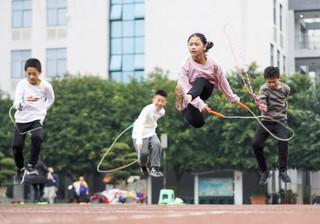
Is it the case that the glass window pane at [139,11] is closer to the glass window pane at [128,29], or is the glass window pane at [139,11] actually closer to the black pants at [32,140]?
the glass window pane at [128,29]

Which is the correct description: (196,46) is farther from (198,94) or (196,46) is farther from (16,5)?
(16,5)

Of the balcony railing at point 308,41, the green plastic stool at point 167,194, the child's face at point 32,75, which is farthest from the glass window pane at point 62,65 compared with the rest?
the child's face at point 32,75

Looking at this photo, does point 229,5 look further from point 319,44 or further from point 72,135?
point 72,135

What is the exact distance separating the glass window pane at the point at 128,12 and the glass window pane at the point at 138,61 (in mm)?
2825

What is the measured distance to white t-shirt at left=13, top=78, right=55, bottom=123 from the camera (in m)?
13.7

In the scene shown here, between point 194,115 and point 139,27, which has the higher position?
point 139,27

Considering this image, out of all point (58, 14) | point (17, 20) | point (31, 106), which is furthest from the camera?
point (17, 20)

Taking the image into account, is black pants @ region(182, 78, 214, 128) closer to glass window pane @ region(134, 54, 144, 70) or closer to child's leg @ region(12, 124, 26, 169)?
child's leg @ region(12, 124, 26, 169)

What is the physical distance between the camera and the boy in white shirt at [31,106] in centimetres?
1365

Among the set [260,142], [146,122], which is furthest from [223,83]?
[146,122]

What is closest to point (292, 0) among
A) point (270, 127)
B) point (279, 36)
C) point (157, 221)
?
point (279, 36)

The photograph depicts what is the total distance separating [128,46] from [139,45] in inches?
31.5

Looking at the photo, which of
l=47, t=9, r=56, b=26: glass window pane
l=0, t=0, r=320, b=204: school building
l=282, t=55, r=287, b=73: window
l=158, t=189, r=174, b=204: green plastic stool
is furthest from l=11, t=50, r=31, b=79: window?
l=158, t=189, r=174, b=204: green plastic stool

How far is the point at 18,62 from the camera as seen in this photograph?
5616cm
